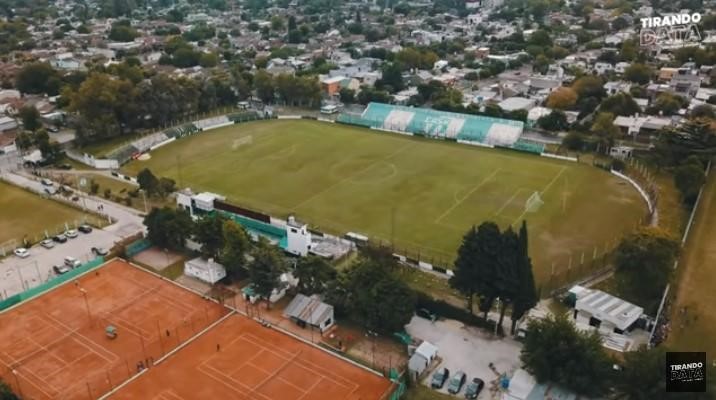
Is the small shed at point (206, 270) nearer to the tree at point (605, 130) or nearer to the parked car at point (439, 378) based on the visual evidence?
the parked car at point (439, 378)

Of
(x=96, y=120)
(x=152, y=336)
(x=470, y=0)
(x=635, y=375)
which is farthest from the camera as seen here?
(x=470, y=0)

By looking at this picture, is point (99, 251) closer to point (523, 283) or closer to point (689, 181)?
point (523, 283)

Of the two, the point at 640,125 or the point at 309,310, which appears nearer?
the point at 309,310

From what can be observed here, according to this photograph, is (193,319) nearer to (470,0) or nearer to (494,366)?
(494,366)

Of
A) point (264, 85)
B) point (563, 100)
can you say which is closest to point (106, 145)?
point (264, 85)

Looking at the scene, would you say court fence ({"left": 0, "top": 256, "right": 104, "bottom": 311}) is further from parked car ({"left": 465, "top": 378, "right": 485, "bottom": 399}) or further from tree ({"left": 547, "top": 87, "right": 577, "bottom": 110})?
tree ({"left": 547, "top": 87, "right": 577, "bottom": 110})

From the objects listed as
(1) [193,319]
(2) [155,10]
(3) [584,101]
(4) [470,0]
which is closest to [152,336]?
(1) [193,319]

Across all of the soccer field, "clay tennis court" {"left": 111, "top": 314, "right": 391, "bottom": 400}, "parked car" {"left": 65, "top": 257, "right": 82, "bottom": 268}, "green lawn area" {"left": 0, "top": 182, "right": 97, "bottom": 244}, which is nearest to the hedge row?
the soccer field
